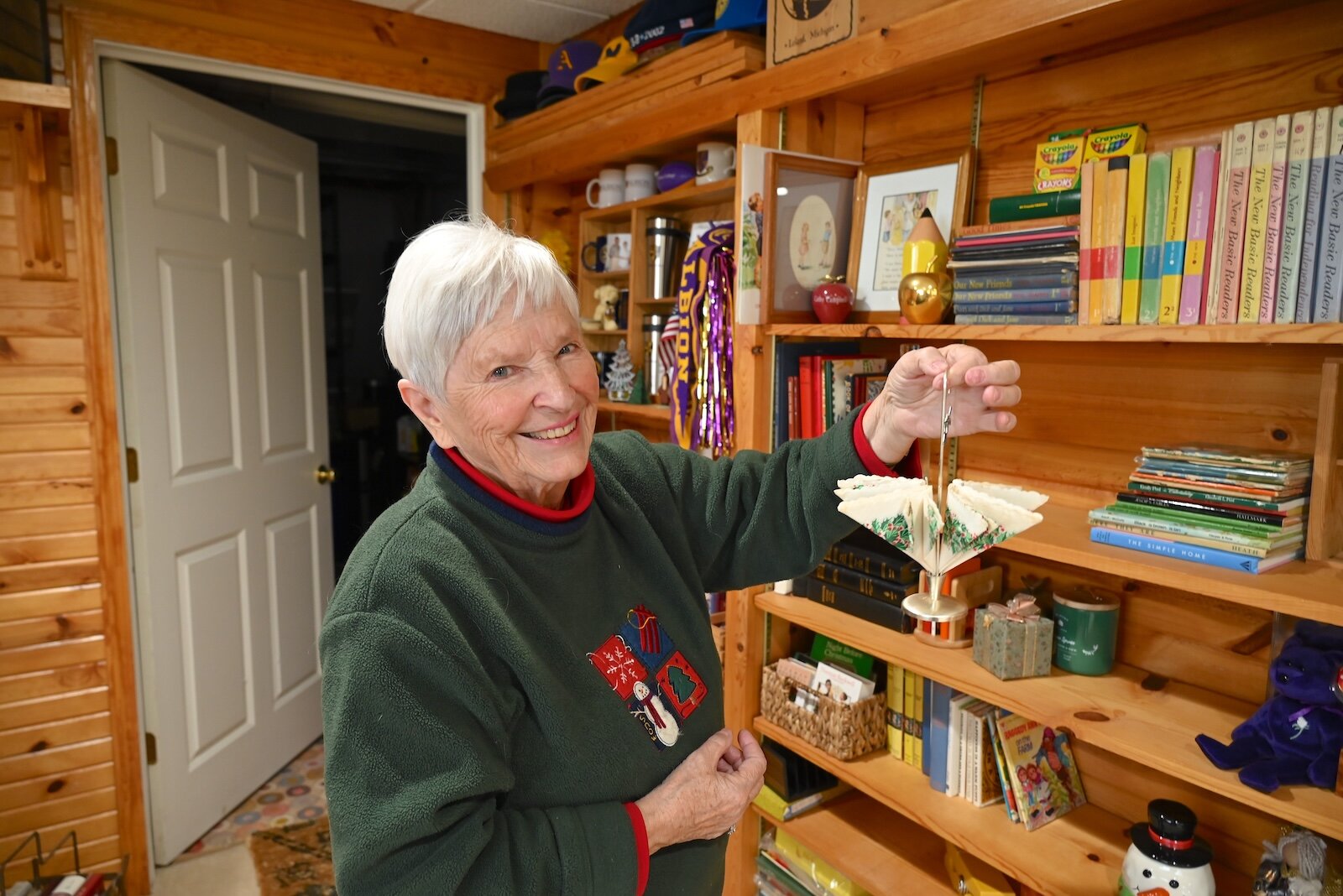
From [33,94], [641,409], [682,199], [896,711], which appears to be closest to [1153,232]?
[896,711]

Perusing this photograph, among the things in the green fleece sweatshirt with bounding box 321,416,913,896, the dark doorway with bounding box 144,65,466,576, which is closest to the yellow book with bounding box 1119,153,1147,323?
the green fleece sweatshirt with bounding box 321,416,913,896

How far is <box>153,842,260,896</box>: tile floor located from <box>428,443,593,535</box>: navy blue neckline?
2.00 metres

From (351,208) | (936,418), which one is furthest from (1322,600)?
(351,208)

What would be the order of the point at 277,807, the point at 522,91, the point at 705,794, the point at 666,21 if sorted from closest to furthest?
the point at 705,794 < the point at 666,21 < the point at 522,91 < the point at 277,807

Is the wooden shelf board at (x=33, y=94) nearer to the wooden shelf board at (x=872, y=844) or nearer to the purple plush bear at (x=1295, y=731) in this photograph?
the wooden shelf board at (x=872, y=844)

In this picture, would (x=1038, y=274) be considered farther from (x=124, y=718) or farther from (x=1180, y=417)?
(x=124, y=718)

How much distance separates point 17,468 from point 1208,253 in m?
2.63

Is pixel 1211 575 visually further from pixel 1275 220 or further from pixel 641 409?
pixel 641 409

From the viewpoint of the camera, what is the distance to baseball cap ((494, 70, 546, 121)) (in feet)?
8.65

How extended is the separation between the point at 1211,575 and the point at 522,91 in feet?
7.55

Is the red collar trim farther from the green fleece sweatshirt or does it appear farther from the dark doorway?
the dark doorway

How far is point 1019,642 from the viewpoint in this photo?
4.77ft

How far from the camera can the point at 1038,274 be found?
1.35 m

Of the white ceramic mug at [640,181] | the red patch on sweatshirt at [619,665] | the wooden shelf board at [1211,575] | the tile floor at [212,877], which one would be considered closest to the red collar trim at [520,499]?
the red patch on sweatshirt at [619,665]
